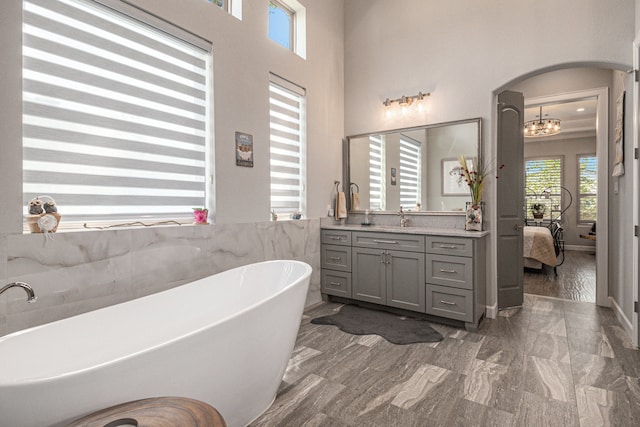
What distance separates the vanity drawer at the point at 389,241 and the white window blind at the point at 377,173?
2.16 feet

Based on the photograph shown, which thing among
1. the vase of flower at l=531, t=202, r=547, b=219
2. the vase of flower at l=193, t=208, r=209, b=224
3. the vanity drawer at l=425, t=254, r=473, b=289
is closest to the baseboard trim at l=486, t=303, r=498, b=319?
the vanity drawer at l=425, t=254, r=473, b=289

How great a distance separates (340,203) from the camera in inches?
163

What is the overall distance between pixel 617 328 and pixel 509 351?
1.29 m

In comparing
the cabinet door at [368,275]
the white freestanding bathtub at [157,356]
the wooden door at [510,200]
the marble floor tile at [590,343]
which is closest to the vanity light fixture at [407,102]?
the wooden door at [510,200]

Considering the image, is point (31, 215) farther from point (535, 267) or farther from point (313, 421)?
point (535, 267)

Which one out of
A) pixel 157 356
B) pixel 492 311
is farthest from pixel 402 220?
pixel 157 356

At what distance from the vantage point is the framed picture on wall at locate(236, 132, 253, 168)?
2.93m

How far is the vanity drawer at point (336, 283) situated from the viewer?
3756mm

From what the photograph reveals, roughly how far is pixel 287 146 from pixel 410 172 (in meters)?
1.47

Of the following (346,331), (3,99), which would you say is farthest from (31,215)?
(346,331)

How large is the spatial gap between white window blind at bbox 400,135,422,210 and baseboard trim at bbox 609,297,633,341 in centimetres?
211

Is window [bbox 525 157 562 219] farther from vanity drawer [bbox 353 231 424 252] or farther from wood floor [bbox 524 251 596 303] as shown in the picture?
vanity drawer [bbox 353 231 424 252]

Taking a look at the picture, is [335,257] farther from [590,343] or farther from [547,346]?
[590,343]

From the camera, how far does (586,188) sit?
7949 millimetres
